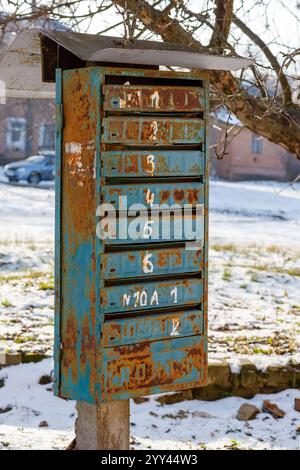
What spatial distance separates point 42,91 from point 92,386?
1.66 meters

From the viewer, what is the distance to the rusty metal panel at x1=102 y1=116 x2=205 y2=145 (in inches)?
122

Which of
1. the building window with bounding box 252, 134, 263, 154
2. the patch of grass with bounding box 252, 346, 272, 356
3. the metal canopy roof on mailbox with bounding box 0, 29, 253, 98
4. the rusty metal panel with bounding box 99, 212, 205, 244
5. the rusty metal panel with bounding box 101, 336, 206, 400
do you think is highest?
the building window with bounding box 252, 134, 263, 154

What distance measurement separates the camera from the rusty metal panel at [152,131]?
3111mm

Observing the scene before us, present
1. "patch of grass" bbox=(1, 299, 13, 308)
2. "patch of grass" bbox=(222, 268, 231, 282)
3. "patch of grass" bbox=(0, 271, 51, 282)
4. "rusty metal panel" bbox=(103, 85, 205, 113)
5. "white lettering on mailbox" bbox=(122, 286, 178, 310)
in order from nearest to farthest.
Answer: "rusty metal panel" bbox=(103, 85, 205, 113) < "white lettering on mailbox" bbox=(122, 286, 178, 310) < "patch of grass" bbox=(1, 299, 13, 308) < "patch of grass" bbox=(0, 271, 51, 282) < "patch of grass" bbox=(222, 268, 231, 282)

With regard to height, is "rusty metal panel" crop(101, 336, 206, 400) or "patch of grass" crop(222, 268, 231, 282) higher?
"rusty metal panel" crop(101, 336, 206, 400)

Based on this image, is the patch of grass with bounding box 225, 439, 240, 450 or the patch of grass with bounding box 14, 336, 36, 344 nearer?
the patch of grass with bounding box 225, 439, 240, 450

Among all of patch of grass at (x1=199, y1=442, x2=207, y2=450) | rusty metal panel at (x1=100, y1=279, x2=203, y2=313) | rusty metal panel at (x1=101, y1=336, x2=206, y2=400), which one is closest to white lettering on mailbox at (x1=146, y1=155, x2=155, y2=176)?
rusty metal panel at (x1=100, y1=279, x2=203, y2=313)

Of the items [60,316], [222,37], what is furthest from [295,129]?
[60,316]

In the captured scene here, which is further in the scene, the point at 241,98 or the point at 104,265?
the point at 241,98

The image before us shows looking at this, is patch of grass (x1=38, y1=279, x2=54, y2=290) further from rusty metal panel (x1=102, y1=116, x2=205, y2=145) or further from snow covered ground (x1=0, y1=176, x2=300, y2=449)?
rusty metal panel (x1=102, y1=116, x2=205, y2=145)

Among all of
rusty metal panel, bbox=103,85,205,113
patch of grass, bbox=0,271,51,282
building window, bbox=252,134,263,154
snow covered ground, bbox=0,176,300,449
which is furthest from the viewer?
building window, bbox=252,134,263,154

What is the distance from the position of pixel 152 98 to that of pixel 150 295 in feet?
2.63
